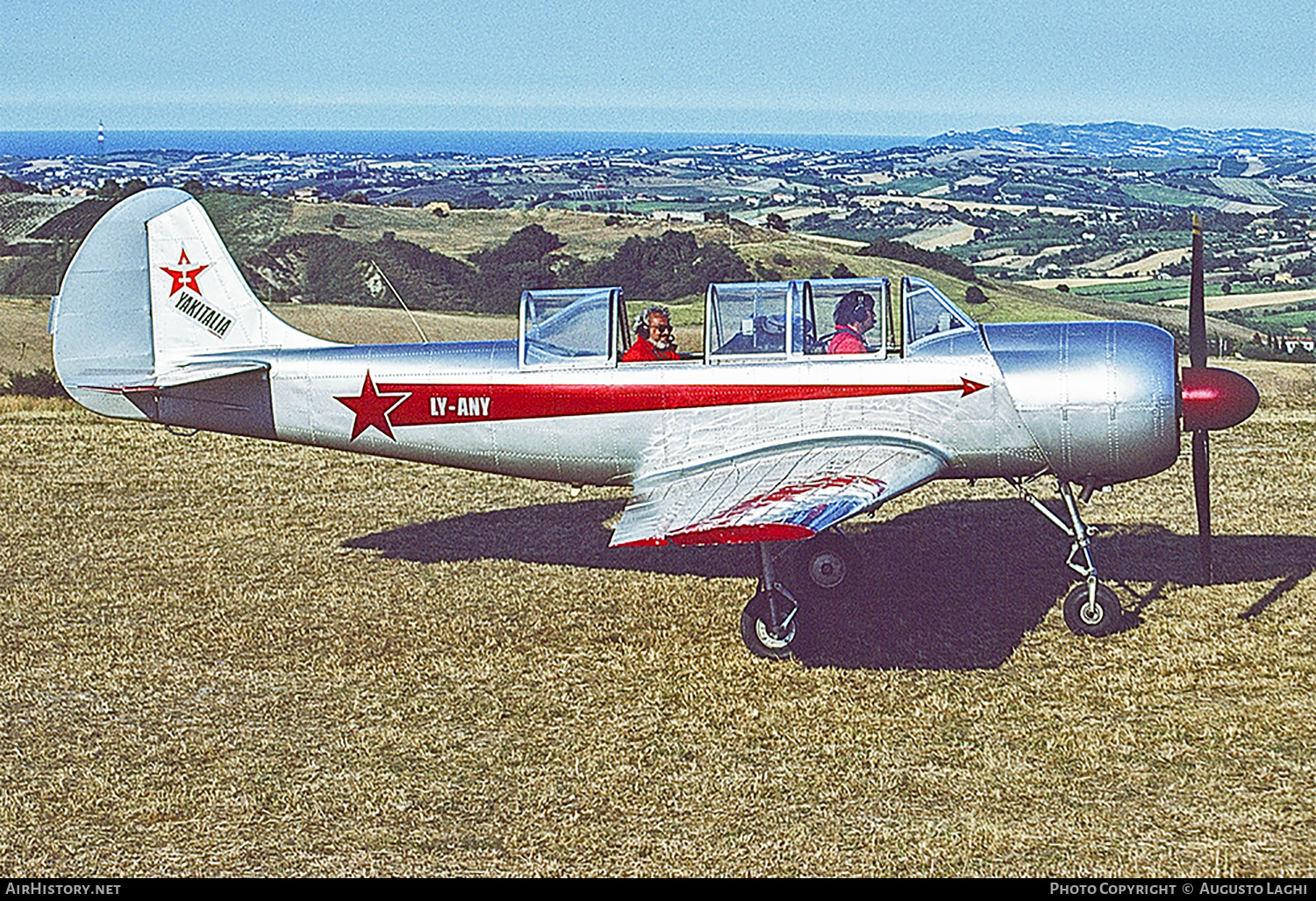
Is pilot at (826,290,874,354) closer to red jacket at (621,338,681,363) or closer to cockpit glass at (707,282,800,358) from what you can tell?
cockpit glass at (707,282,800,358)

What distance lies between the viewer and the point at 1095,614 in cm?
960

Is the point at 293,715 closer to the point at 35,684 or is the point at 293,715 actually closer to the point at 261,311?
the point at 35,684

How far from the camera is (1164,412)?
938 cm

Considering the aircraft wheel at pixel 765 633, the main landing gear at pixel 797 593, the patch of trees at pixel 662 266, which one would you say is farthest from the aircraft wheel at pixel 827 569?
the patch of trees at pixel 662 266

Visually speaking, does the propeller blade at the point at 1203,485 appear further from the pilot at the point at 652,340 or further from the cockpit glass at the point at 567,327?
the cockpit glass at the point at 567,327

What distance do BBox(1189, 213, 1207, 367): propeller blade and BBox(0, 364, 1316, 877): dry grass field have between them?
6.25 ft

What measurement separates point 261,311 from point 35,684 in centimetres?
385

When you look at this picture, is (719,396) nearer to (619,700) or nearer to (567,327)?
(567,327)

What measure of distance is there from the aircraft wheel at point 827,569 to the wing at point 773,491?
120cm

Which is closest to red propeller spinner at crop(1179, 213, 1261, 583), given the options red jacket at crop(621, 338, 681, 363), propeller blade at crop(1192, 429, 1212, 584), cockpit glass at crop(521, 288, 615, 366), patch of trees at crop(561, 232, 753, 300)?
propeller blade at crop(1192, 429, 1212, 584)

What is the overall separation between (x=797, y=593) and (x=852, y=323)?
2194 mm

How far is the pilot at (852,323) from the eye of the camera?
396 inches

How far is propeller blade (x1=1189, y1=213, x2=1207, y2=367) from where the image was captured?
1009 centimetres
